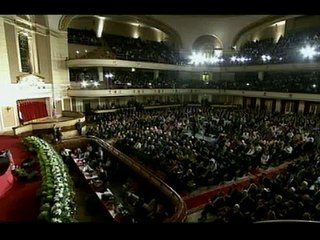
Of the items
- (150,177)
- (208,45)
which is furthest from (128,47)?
(150,177)

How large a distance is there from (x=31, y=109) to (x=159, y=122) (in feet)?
25.8

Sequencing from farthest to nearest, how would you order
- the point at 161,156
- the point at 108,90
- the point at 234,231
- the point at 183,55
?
the point at 183,55
the point at 108,90
the point at 161,156
the point at 234,231

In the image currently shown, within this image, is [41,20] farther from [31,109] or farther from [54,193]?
[54,193]

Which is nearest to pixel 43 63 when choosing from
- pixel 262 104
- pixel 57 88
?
pixel 57 88

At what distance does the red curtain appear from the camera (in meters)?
14.5

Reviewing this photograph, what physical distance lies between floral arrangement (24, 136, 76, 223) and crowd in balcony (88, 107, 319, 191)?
3.29 meters

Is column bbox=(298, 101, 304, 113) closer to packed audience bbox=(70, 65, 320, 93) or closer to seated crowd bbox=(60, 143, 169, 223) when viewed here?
packed audience bbox=(70, 65, 320, 93)

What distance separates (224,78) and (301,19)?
9137 millimetres

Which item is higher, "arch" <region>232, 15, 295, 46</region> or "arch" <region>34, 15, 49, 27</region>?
"arch" <region>232, 15, 295, 46</region>

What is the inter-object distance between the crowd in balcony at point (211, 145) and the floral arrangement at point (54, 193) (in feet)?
A: 10.8

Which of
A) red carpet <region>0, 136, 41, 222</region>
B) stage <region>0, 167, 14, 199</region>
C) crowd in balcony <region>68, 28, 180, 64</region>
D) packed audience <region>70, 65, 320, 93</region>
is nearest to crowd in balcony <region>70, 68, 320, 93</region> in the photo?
packed audience <region>70, 65, 320, 93</region>

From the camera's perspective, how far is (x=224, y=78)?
2947cm

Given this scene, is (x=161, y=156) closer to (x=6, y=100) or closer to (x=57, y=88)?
(x=6, y=100)
